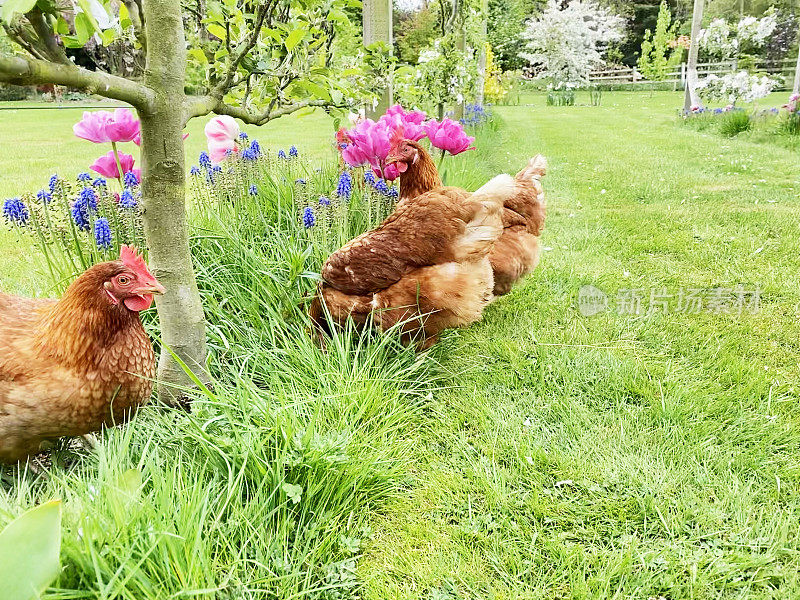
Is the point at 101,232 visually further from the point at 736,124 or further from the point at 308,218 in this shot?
the point at 736,124

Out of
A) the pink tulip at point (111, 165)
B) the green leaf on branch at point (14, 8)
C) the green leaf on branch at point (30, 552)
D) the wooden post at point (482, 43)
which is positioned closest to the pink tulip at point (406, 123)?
the pink tulip at point (111, 165)

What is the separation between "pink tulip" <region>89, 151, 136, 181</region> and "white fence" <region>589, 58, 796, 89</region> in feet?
47.6

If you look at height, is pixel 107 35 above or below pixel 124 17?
below

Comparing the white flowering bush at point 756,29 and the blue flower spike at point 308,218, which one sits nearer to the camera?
the blue flower spike at point 308,218

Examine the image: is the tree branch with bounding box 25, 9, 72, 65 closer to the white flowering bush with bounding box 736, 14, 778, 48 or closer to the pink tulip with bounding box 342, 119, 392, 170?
the pink tulip with bounding box 342, 119, 392, 170

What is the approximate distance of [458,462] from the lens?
6.79ft

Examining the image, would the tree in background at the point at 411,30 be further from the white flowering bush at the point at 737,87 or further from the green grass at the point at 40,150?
the white flowering bush at the point at 737,87

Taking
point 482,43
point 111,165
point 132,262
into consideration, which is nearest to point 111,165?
point 111,165

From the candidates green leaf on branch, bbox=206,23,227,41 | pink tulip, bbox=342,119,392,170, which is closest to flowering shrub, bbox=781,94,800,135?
pink tulip, bbox=342,119,392,170

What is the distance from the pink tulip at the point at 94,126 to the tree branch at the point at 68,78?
72 centimetres

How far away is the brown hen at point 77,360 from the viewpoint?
1.61 m

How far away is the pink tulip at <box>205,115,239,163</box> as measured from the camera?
309cm

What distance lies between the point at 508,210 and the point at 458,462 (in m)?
1.75

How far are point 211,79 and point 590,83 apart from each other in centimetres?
3126
